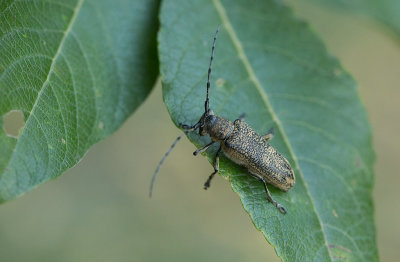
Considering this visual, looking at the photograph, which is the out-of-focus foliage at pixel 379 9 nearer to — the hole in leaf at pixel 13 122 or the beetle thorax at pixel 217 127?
the beetle thorax at pixel 217 127

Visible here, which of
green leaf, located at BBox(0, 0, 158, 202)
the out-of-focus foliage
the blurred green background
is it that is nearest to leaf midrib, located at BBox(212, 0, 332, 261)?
green leaf, located at BBox(0, 0, 158, 202)

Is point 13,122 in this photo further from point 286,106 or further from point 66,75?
point 286,106

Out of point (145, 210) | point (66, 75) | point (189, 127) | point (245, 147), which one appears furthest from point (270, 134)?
point (145, 210)

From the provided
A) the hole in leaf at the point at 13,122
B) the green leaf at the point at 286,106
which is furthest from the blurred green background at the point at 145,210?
the hole in leaf at the point at 13,122

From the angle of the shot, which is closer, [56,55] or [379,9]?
[56,55]

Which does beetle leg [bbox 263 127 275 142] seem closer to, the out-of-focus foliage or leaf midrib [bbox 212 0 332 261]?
leaf midrib [bbox 212 0 332 261]

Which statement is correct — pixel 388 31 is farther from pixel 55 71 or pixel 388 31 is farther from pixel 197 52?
pixel 55 71
